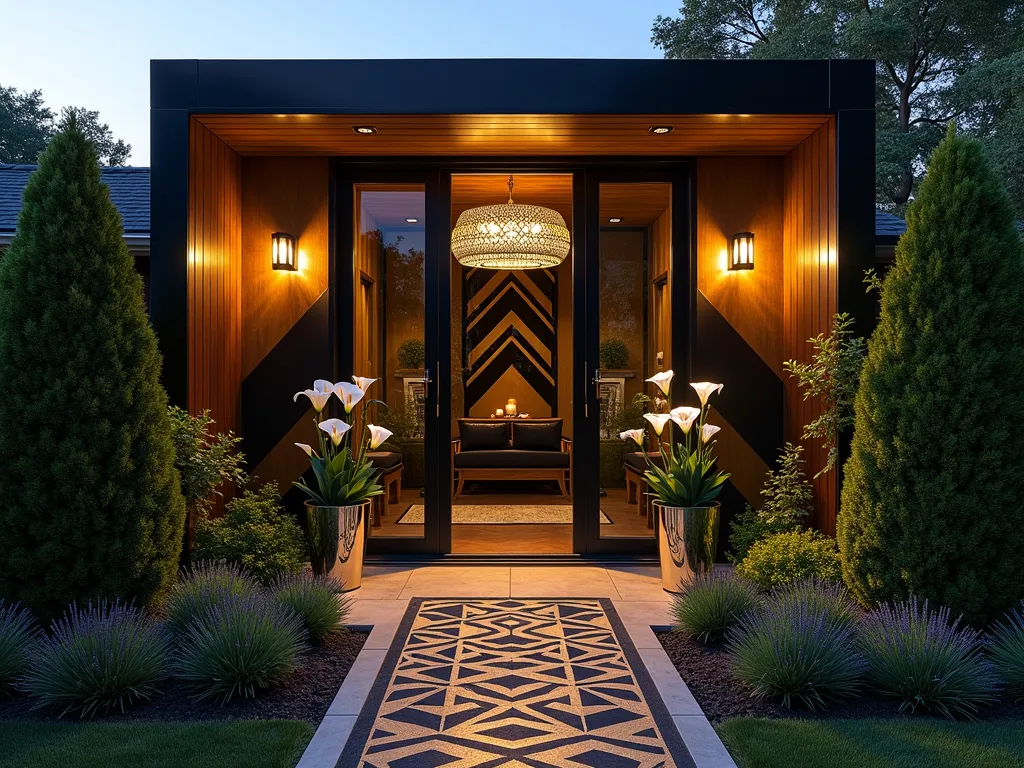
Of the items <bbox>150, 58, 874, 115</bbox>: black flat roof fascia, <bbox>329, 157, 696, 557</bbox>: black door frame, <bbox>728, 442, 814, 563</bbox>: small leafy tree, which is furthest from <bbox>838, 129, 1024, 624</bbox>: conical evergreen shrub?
<bbox>329, 157, 696, 557</bbox>: black door frame

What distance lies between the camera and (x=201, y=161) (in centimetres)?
491

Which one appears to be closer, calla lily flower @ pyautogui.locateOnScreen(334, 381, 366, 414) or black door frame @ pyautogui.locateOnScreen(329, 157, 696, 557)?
calla lily flower @ pyautogui.locateOnScreen(334, 381, 366, 414)

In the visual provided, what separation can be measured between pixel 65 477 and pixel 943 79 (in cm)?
1585

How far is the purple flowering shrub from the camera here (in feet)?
10.1

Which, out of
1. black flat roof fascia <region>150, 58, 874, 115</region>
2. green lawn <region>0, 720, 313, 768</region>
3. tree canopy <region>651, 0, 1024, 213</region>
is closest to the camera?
green lawn <region>0, 720, 313, 768</region>

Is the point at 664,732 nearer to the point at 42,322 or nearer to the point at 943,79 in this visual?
the point at 42,322

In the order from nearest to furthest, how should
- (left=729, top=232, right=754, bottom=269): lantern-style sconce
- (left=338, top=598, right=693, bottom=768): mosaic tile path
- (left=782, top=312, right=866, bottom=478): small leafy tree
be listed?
(left=338, top=598, right=693, bottom=768): mosaic tile path → (left=782, top=312, right=866, bottom=478): small leafy tree → (left=729, top=232, right=754, bottom=269): lantern-style sconce

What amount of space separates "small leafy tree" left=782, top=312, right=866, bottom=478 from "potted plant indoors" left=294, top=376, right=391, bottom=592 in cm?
271

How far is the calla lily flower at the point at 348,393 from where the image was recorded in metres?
4.73

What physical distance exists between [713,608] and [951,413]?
1492 millimetres

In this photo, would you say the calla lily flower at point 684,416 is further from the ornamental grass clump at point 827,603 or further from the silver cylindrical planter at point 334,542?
the silver cylindrical planter at point 334,542

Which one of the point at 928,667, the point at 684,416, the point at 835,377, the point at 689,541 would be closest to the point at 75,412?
the point at 684,416

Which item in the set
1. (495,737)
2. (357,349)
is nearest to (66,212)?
(357,349)

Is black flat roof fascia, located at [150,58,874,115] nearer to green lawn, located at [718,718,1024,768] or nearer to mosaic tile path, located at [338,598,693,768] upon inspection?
mosaic tile path, located at [338,598,693,768]
